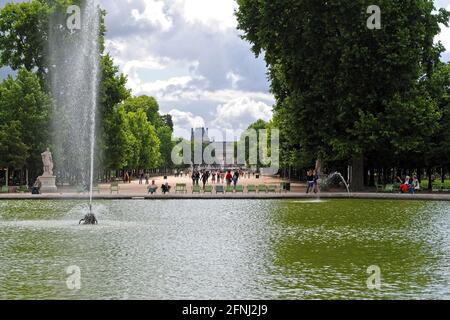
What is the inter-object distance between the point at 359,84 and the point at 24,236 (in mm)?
32018

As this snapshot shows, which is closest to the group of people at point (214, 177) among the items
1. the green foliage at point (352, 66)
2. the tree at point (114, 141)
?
the tree at point (114, 141)

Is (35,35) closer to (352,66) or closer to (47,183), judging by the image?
(47,183)

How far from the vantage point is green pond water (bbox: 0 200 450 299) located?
12320 mm

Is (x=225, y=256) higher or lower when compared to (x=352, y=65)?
lower

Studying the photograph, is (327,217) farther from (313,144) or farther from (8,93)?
(8,93)

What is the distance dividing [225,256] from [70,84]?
5005 centimetres

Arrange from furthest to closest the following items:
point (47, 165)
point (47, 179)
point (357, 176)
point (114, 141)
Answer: point (114, 141) → point (47, 165) → point (47, 179) → point (357, 176)

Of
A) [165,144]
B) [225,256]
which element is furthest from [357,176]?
[165,144]

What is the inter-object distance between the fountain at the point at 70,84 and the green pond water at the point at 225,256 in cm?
3360

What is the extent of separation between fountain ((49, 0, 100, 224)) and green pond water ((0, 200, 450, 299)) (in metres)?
33.6

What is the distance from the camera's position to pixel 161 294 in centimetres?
1188

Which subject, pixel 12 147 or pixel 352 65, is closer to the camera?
pixel 352 65

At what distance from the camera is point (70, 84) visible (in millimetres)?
63344
